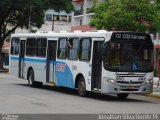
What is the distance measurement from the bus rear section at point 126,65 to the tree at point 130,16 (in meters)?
7.91

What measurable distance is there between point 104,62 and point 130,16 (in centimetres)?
883

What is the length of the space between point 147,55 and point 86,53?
2.63m

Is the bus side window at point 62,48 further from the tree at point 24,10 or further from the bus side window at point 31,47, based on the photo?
the tree at point 24,10

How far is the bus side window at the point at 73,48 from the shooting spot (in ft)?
79.8

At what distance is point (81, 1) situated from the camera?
261 ft

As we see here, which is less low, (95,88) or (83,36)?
(83,36)

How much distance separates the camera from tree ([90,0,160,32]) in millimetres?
30464

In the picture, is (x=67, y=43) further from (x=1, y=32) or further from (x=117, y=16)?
(x=1, y=32)

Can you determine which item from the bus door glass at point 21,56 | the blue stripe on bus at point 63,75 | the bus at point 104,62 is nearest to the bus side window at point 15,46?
the bus door glass at point 21,56

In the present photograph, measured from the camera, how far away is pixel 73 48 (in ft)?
80.7

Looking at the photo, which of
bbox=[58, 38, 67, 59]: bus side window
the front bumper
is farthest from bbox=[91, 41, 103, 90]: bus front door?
bbox=[58, 38, 67, 59]: bus side window

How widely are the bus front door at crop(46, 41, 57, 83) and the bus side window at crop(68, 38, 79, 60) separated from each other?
5.96 ft

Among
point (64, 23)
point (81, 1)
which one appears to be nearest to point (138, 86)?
point (81, 1)

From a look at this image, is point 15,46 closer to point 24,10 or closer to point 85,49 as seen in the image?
point 85,49
